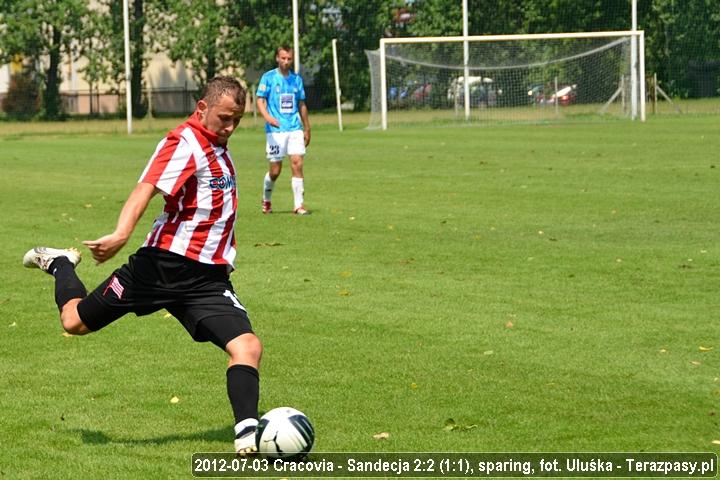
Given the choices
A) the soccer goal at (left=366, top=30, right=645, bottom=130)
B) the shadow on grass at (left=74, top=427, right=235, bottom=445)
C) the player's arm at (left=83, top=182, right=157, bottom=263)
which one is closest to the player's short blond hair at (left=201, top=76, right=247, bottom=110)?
the player's arm at (left=83, top=182, right=157, bottom=263)

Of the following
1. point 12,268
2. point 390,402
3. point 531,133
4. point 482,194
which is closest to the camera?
point 390,402

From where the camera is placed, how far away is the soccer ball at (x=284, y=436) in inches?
225

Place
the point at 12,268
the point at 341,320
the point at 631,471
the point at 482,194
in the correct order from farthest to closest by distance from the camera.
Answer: the point at 482,194 < the point at 12,268 < the point at 341,320 < the point at 631,471

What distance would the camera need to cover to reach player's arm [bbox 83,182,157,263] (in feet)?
19.4

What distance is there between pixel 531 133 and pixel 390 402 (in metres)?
29.2

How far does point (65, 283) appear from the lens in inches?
282

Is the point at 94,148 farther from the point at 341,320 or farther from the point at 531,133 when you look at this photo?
the point at 341,320

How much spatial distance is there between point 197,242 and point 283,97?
11.3 meters

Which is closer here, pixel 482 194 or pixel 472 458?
pixel 472 458

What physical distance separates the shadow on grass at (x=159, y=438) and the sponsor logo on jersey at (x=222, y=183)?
1.23 metres

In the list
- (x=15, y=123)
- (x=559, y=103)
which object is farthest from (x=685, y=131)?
(x=15, y=123)

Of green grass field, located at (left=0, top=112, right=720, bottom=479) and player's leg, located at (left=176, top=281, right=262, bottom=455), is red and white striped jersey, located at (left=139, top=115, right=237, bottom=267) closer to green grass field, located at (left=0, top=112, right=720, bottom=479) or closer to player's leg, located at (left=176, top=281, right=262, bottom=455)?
player's leg, located at (left=176, top=281, right=262, bottom=455)

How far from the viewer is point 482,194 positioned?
18672mm

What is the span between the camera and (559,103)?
1658 inches
